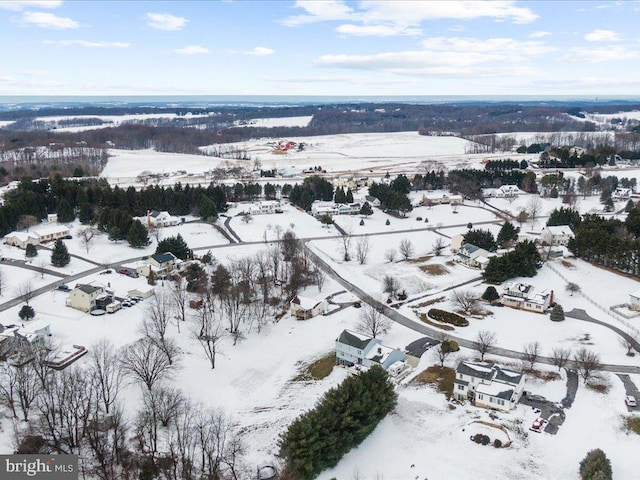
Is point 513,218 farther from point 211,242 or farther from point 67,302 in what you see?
point 67,302

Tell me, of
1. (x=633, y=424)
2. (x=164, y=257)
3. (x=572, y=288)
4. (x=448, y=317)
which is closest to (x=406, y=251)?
(x=448, y=317)

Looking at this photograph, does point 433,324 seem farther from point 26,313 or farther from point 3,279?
point 3,279

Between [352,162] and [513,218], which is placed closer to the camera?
[513,218]

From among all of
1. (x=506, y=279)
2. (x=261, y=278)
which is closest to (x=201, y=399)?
(x=261, y=278)

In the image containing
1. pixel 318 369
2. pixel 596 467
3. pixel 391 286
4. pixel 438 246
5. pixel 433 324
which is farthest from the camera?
pixel 438 246

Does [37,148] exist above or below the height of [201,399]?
above

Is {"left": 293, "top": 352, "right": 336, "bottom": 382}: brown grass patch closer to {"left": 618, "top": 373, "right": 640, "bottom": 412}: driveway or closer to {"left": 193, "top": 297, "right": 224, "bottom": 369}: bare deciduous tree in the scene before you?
{"left": 193, "top": 297, "right": 224, "bottom": 369}: bare deciduous tree

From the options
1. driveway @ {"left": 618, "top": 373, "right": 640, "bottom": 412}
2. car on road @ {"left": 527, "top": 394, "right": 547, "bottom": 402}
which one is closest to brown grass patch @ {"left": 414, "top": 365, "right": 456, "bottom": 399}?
car on road @ {"left": 527, "top": 394, "right": 547, "bottom": 402}
